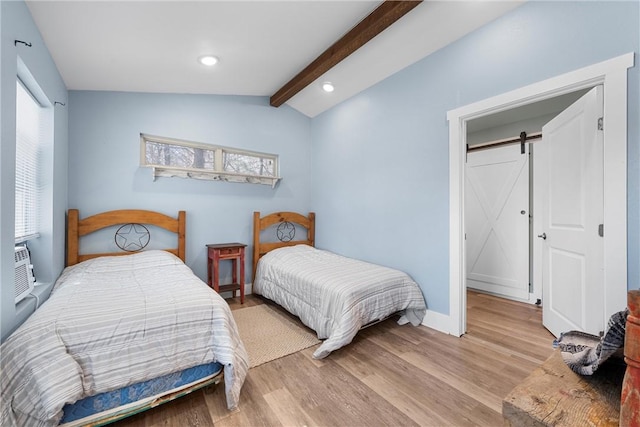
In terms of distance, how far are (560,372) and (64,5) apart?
288cm

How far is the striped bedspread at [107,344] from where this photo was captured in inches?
44.0

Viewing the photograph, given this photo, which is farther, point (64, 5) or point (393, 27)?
point (393, 27)

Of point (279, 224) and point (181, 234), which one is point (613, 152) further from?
point (181, 234)

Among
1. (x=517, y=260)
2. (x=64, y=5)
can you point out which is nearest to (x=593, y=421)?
(x=64, y=5)

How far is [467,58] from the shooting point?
7.60ft

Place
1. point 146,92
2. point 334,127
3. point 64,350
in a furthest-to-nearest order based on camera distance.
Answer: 1. point 334,127
2. point 146,92
3. point 64,350

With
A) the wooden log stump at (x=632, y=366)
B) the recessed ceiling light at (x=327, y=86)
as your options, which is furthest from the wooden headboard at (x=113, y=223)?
the wooden log stump at (x=632, y=366)

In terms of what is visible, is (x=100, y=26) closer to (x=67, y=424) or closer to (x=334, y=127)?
(x=67, y=424)

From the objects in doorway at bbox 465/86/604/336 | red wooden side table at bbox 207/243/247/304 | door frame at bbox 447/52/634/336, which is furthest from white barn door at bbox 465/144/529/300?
red wooden side table at bbox 207/243/247/304

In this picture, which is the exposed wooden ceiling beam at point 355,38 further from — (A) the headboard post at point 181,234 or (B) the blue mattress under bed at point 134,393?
(B) the blue mattress under bed at point 134,393

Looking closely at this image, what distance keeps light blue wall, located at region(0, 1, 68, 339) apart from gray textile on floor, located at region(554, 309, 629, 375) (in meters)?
2.21

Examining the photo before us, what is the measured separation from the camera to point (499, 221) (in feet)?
11.9

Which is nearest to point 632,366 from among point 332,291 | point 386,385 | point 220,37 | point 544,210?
point 386,385

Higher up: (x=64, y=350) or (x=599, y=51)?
(x=599, y=51)
